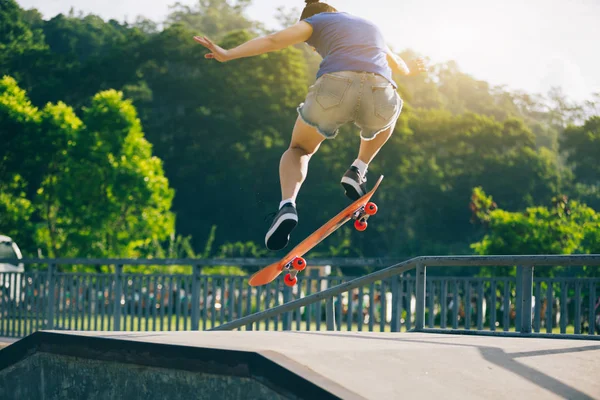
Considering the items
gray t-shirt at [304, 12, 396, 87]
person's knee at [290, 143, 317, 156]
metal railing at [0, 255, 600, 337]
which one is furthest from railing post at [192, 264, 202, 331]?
gray t-shirt at [304, 12, 396, 87]

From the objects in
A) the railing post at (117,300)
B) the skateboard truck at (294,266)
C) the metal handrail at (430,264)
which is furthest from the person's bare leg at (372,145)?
the railing post at (117,300)

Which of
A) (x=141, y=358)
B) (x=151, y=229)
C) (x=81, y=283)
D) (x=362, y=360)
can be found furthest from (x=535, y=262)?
(x=151, y=229)

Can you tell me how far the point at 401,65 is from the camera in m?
6.70

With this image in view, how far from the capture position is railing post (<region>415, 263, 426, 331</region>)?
8.05m

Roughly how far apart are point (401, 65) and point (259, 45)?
137 cm

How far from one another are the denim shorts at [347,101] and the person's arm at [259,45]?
346mm

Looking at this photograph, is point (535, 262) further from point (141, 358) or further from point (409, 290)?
point (141, 358)

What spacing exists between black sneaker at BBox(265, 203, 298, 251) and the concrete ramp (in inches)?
31.3

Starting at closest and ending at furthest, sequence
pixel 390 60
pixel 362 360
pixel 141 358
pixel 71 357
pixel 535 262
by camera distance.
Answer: pixel 362 360, pixel 141 358, pixel 71 357, pixel 390 60, pixel 535 262

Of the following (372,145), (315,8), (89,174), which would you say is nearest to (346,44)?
(315,8)

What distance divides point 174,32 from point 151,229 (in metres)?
28.1

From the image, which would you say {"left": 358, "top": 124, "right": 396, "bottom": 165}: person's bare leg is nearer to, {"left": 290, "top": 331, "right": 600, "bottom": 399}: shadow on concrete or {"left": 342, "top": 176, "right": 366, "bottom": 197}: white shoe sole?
{"left": 342, "top": 176, "right": 366, "bottom": 197}: white shoe sole

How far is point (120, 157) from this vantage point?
Answer: 29.2 meters

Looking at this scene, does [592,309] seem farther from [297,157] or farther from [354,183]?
[297,157]
